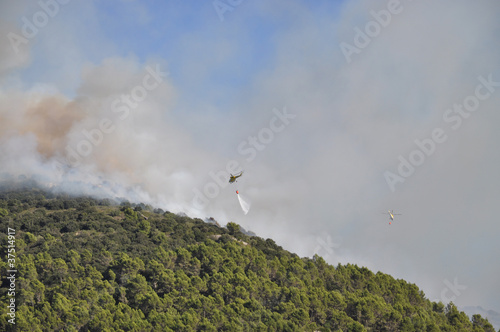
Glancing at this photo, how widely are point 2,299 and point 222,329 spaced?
4393 centimetres

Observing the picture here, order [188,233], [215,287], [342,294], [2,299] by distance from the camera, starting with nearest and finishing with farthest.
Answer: [2,299]
[215,287]
[342,294]
[188,233]

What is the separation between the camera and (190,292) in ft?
313

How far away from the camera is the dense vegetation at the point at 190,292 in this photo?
8531 cm

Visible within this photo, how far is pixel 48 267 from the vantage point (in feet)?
331

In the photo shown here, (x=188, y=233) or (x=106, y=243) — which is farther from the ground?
(x=188, y=233)

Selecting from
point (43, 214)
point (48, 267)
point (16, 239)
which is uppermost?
point (43, 214)

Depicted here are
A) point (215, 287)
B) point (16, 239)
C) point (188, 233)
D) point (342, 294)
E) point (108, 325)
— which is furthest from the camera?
point (188, 233)

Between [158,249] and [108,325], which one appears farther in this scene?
[158,249]

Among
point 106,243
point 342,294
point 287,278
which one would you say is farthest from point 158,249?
point 342,294

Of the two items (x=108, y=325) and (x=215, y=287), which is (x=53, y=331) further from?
(x=215, y=287)

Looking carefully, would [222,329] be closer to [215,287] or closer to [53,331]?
[215,287]

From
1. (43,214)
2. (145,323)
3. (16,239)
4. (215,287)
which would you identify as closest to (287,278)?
(215,287)

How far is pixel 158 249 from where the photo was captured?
117 meters

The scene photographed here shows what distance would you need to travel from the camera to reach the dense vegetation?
3359 inches
